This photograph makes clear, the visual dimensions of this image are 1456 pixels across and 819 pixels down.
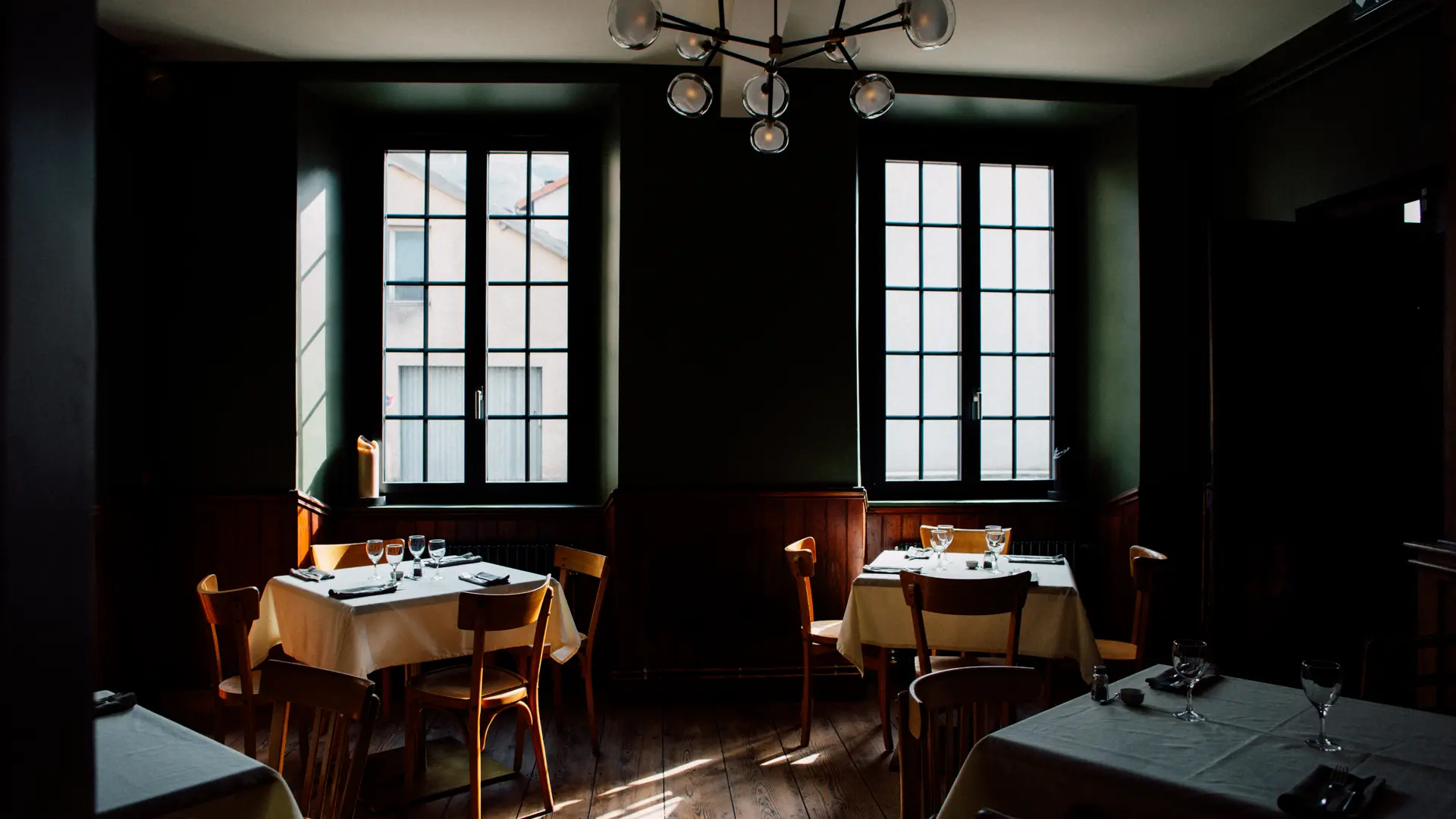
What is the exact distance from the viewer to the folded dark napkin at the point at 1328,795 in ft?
4.92

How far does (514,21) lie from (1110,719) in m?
3.93

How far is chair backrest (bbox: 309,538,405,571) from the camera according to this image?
4148 millimetres

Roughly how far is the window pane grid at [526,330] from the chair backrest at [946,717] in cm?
358

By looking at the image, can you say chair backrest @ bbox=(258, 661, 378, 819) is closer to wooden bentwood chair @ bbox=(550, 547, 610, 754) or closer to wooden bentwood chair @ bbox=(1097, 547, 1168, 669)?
wooden bentwood chair @ bbox=(550, 547, 610, 754)

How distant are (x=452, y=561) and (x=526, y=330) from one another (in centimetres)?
168

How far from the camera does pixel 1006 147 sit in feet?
18.2

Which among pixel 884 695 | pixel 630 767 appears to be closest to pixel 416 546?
pixel 630 767

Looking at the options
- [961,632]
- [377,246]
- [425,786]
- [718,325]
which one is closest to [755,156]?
[718,325]

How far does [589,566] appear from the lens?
13.2 feet

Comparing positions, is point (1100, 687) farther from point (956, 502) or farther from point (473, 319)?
point (473, 319)

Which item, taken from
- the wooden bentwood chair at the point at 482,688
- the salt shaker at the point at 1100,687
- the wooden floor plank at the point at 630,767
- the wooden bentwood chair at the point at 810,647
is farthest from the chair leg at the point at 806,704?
the salt shaker at the point at 1100,687

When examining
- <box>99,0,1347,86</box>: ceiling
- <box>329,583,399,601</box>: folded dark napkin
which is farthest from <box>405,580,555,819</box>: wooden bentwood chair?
→ <box>99,0,1347,86</box>: ceiling

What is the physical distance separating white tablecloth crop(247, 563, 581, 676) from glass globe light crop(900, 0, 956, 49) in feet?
7.51

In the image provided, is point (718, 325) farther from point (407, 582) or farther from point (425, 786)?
point (425, 786)
